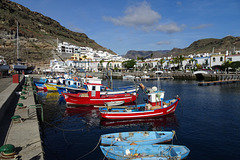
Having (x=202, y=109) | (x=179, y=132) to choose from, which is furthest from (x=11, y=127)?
(x=202, y=109)

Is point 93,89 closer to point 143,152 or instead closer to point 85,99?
point 85,99

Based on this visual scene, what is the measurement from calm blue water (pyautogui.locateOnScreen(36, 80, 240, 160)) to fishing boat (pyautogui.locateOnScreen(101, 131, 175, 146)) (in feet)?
5.22

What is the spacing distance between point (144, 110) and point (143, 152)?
34.9 ft

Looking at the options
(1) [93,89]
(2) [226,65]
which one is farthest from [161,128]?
(2) [226,65]

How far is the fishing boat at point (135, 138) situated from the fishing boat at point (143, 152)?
0.76 m

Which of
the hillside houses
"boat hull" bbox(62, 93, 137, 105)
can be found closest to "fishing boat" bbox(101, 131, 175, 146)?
"boat hull" bbox(62, 93, 137, 105)

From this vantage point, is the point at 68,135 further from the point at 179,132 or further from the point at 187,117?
the point at 187,117

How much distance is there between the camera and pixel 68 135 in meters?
18.1

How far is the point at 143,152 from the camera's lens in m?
12.2

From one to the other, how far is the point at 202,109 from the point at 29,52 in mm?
126879

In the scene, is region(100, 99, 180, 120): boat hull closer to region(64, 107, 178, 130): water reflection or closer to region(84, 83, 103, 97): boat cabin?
region(64, 107, 178, 130): water reflection

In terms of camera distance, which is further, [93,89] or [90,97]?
[93,89]

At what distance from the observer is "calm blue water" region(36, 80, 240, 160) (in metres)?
14.7

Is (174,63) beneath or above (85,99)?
above
